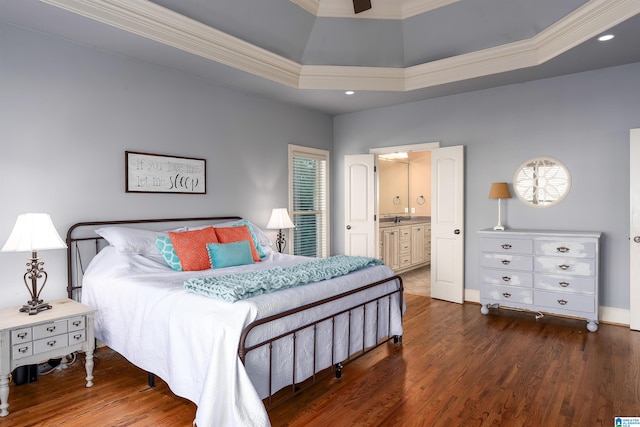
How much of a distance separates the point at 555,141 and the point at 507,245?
4.34ft

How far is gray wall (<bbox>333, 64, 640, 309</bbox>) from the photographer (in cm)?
408

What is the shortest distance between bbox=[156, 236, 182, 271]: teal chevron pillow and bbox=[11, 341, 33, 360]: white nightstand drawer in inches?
43.8

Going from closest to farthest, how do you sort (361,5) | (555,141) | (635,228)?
1. (361,5)
2. (635,228)
3. (555,141)

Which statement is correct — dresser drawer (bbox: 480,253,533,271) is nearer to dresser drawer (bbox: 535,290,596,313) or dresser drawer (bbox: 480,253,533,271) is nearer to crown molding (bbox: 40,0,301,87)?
dresser drawer (bbox: 535,290,596,313)

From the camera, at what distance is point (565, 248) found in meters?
4.02

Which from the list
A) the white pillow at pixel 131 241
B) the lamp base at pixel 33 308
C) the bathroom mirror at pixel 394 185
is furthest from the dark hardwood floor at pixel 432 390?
the bathroom mirror at pixel 394 185

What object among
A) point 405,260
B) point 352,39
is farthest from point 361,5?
point 405,260

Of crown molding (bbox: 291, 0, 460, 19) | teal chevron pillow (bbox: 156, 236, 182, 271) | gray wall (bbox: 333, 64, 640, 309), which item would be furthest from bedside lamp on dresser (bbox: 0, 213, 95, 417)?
gray wall (bbox: 333, 64, 640, 309)

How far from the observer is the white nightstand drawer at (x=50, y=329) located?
2537 millimetres

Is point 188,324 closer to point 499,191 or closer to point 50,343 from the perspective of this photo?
point 50,343

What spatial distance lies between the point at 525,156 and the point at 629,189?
1.06 meters

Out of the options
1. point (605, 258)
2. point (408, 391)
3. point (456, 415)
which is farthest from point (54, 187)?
point (605, 258)

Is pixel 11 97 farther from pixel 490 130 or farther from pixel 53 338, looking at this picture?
pixel 490 130

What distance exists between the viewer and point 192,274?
3191 mm
